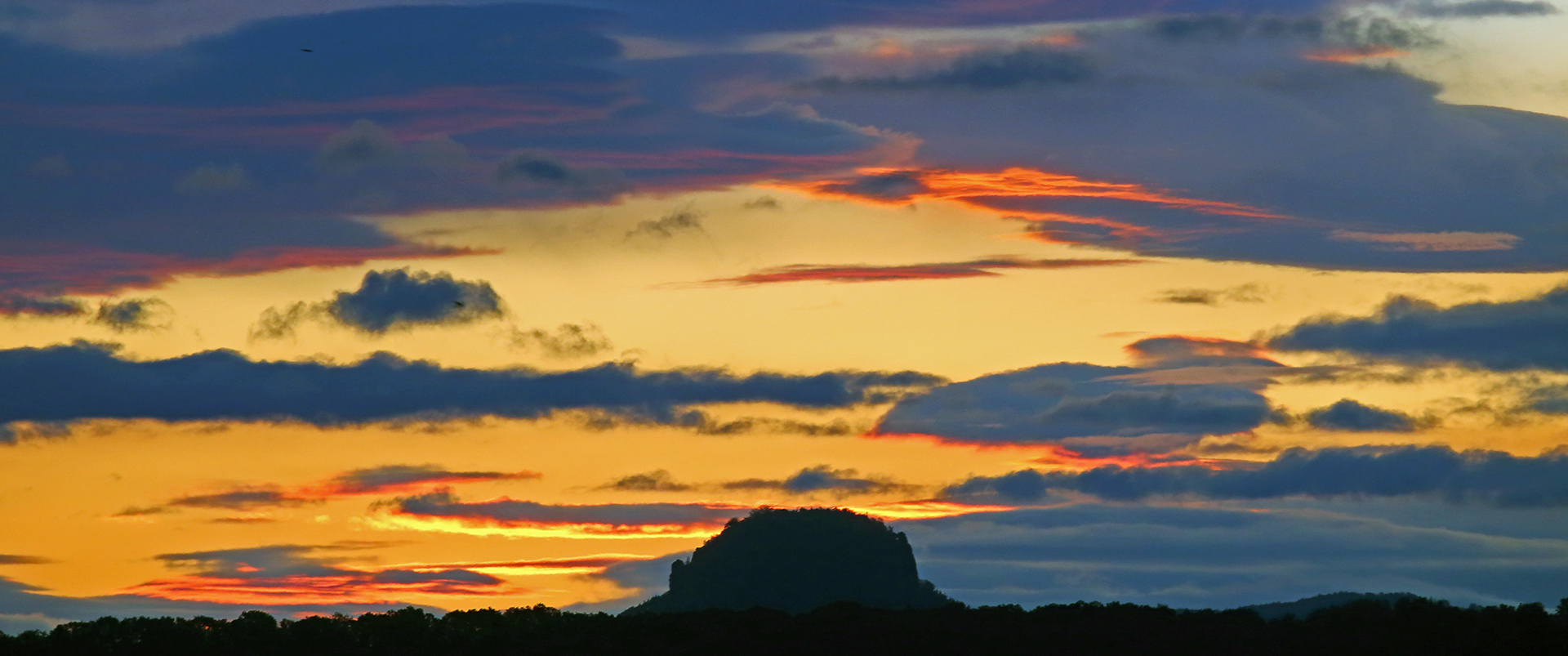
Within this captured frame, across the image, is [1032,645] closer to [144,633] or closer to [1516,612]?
[1516,612]

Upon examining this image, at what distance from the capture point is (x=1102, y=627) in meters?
84.0

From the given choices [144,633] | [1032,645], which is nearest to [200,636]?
[144,633]

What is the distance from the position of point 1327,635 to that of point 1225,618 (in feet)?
20.0

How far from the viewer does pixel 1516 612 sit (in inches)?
3282

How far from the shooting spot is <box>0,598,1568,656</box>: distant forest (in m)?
79.7

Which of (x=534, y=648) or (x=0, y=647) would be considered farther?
(x=534, y=648)

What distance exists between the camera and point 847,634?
83000 millimetres

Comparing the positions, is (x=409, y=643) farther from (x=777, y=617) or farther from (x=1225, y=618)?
(x=1225, y=618)

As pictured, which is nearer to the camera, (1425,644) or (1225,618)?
(1425,644)

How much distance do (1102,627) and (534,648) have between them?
29.7 metres

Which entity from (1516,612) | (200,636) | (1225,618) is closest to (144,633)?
(200,636)

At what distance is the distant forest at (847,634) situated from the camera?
261ft

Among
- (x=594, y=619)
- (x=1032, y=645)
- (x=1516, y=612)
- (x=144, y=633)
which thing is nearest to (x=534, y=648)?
(x=594, y=619)

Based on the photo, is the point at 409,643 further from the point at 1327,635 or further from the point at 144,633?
the point at 1327,635
